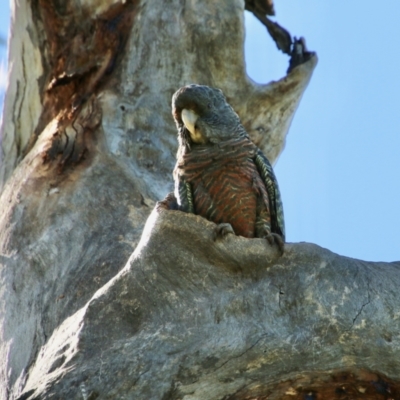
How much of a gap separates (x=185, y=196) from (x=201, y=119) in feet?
1.59

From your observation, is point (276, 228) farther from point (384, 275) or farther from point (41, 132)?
point (41, 132)

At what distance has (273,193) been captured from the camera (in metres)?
4.38

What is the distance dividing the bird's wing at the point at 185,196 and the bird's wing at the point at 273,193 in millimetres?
420

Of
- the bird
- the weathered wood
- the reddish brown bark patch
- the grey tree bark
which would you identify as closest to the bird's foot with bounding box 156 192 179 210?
the bird

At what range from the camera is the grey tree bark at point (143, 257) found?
3395 mm

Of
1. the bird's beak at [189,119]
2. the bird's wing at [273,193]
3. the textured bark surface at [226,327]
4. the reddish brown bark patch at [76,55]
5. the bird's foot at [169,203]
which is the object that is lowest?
the textured bark surface at [226,327]

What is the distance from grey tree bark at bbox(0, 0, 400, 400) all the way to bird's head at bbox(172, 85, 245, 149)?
595 mm

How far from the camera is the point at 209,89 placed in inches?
181

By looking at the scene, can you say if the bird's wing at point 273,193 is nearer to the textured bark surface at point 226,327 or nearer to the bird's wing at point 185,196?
the bird's wing at point 185,196

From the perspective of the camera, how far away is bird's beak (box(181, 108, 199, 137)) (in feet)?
14.5

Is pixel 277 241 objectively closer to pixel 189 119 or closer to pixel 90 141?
pixel 189 119

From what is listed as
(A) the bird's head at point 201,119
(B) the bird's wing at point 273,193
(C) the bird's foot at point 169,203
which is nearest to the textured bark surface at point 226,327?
(C) the bird's foot at point 169,203

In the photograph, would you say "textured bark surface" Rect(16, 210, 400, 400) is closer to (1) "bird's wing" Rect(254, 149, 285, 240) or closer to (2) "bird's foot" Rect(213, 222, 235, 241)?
(2) "bird's foot" Rect(213, 222, 235, 241)

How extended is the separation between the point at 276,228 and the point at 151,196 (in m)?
→ 0.95
